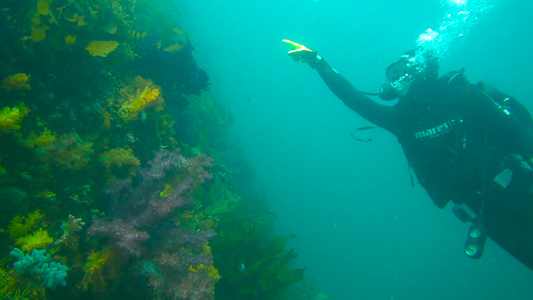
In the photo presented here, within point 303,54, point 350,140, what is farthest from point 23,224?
point 350,140

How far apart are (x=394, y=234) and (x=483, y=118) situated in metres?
52.8

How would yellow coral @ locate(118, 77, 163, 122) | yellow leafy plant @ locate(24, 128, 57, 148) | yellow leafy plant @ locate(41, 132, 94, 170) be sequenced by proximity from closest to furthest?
yellow leafy plant @ locate(24, 128, 57, 148)
yellow leafy plant @ locate(41, 132, 94, 170)
yellow coral @ locate(118, 77, 163, 122)

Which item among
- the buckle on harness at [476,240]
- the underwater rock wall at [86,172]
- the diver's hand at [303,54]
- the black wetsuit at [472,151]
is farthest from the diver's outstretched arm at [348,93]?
the underwater rock wall at [86,172]

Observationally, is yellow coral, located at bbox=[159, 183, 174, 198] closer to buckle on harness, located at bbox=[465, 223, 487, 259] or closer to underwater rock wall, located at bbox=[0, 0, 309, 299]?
underwater rock wall, located at bbox=[0, 0, 309, 299]

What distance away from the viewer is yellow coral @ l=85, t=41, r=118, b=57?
11.3 feet

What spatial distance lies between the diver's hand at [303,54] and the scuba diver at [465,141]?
0.06 feet

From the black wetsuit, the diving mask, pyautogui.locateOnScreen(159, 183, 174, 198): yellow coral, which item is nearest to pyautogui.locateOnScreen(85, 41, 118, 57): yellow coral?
pyautogui.locateOnScreen(159, 183, 174, 198): yellow coral

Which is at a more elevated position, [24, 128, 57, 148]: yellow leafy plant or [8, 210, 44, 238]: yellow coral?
[24, 128, 57, 148]: yellow leafy plant

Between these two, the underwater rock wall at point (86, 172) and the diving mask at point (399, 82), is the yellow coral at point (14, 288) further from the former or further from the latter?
the diving mask at point (399, 82)

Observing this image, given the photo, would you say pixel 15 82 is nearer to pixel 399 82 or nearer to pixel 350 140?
pixel 399 82

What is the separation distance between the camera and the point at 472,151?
13.7 feet

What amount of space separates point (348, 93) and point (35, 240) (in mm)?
5120

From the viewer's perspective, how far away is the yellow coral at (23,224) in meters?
2.36

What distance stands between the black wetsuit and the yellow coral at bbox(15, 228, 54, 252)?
538 cm
